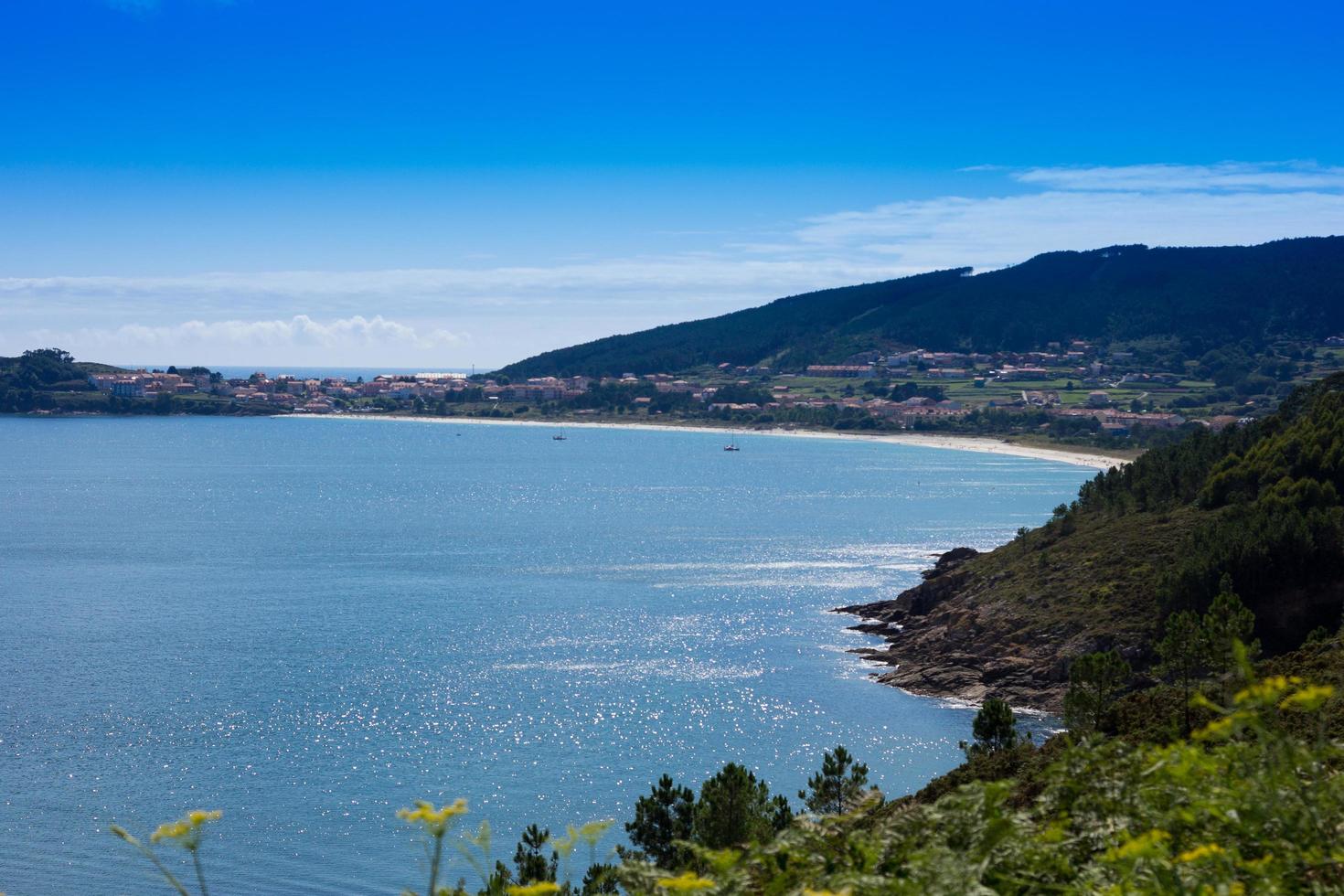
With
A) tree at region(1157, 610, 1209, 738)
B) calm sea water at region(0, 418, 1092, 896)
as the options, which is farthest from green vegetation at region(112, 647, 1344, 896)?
calm sea water at region(0, 418, 1092, 896)

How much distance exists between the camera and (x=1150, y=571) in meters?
44.7

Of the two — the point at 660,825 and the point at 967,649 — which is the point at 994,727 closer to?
the point at 660,825

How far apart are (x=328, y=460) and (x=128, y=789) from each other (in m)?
125

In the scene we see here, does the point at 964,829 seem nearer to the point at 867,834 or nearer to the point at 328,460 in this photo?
the point at 867,834

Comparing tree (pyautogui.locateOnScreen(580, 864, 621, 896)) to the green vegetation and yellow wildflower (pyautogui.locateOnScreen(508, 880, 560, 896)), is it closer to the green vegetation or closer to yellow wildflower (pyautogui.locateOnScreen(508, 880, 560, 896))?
the green vegetation

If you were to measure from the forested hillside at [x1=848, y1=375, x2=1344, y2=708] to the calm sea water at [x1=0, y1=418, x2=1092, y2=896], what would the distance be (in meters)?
3.31

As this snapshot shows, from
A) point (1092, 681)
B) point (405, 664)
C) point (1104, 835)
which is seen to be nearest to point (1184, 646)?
point (1092, 681)

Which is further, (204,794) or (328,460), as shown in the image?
(328,460)

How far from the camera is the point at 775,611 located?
60562mm

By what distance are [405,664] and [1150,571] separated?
27122 mm

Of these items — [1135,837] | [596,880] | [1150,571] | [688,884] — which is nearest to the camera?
[688,884]

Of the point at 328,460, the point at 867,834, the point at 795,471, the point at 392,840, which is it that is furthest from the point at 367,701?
the point at 328,460

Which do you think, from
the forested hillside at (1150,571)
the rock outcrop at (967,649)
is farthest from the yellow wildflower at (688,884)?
the rock outcrop at (967,649)

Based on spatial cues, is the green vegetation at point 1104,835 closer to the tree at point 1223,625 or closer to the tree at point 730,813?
the tree at point 730,813
